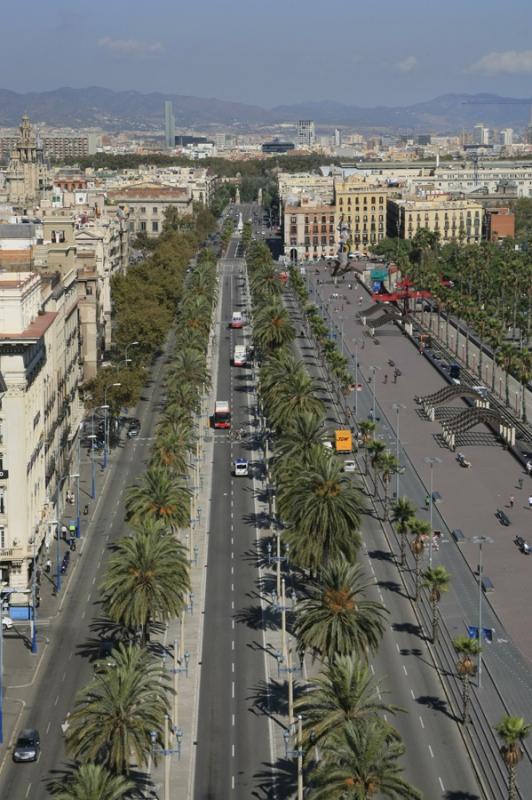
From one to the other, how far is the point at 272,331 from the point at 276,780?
84934mm

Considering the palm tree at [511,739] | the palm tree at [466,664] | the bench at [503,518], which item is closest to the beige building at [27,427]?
the palm tree at [466,664]

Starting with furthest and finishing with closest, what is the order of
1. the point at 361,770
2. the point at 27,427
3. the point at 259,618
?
1. the point at 27,427
2. the point at 259,618
3. the point at 361,770

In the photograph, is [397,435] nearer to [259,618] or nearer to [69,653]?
[259,618]

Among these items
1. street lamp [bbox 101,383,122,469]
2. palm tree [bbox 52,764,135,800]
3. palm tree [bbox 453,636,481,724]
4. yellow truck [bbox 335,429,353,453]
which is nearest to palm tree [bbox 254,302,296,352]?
street lamp [bbox 101,383,122,469]

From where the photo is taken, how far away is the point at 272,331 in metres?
139

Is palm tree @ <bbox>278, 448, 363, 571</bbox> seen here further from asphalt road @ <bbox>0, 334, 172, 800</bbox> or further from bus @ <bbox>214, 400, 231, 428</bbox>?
bus @ <bbox>214, 400, 231, 428</bbox>

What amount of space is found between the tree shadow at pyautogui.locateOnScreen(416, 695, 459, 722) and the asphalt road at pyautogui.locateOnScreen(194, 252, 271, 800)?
24.8ft

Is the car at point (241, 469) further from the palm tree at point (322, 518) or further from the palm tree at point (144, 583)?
the palm tree at point (144, 583)

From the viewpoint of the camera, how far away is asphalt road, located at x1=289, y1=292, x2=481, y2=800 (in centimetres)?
5691

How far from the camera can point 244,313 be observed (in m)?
192

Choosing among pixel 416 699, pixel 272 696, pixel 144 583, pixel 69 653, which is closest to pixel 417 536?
pixel 416 699

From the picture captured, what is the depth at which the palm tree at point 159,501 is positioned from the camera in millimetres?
77688

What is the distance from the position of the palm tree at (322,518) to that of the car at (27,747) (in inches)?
848

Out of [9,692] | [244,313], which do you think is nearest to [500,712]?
[9,692]
